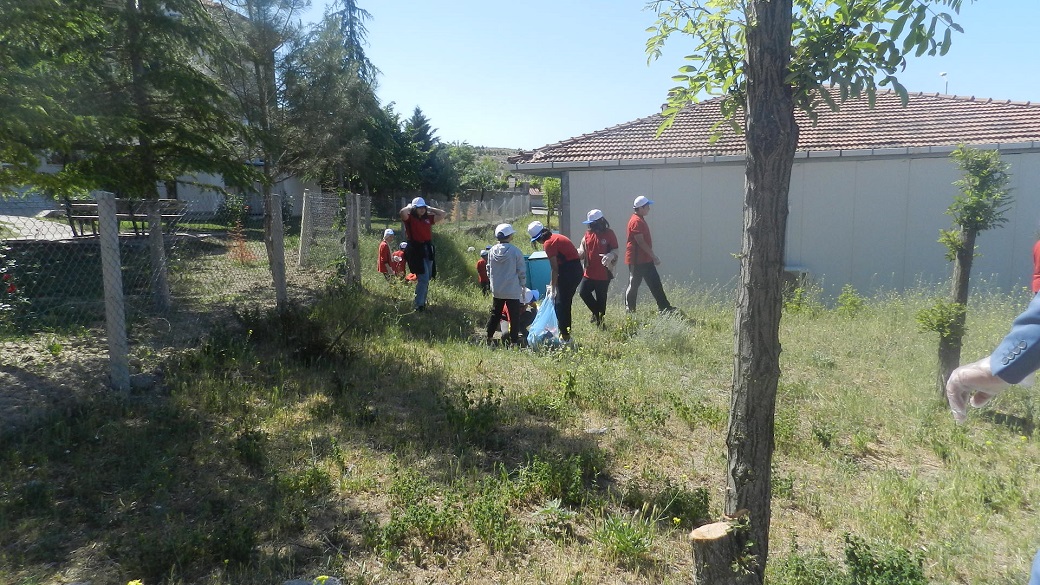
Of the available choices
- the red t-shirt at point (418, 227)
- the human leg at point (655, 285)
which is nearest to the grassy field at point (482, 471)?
the human leg at point (655, 285)

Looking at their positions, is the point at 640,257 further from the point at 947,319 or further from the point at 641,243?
the point at 947,319

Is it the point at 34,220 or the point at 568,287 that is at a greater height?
the point at 34,220

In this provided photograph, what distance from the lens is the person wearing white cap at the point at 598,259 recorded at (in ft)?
28.5

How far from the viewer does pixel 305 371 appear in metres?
6.29

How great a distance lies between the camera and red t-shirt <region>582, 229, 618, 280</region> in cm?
867

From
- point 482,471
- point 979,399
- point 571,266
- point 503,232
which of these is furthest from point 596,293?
point 979,399

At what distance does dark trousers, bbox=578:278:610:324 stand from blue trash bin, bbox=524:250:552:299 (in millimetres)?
1357

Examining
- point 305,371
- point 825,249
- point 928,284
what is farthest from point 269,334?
point 928,284

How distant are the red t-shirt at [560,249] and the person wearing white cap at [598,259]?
1.34 feet

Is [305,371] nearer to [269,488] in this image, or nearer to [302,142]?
[269,488]

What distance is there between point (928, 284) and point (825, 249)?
160 centimetres

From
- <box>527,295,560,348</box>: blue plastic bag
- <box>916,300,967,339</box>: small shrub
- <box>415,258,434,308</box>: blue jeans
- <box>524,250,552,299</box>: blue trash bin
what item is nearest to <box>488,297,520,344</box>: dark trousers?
<box>527,295,560,348</box>: blue plastic bag

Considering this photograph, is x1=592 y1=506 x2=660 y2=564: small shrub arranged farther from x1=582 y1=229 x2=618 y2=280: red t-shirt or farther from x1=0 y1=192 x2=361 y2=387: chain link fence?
x1=582 y1=229 x2=618 y2=280: red t-shirt

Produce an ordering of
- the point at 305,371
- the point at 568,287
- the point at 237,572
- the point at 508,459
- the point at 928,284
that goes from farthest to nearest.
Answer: the point at 928,284 < the point at 568,287 < the point at 305,371 < the point at 508,459 < the point at 237,572
